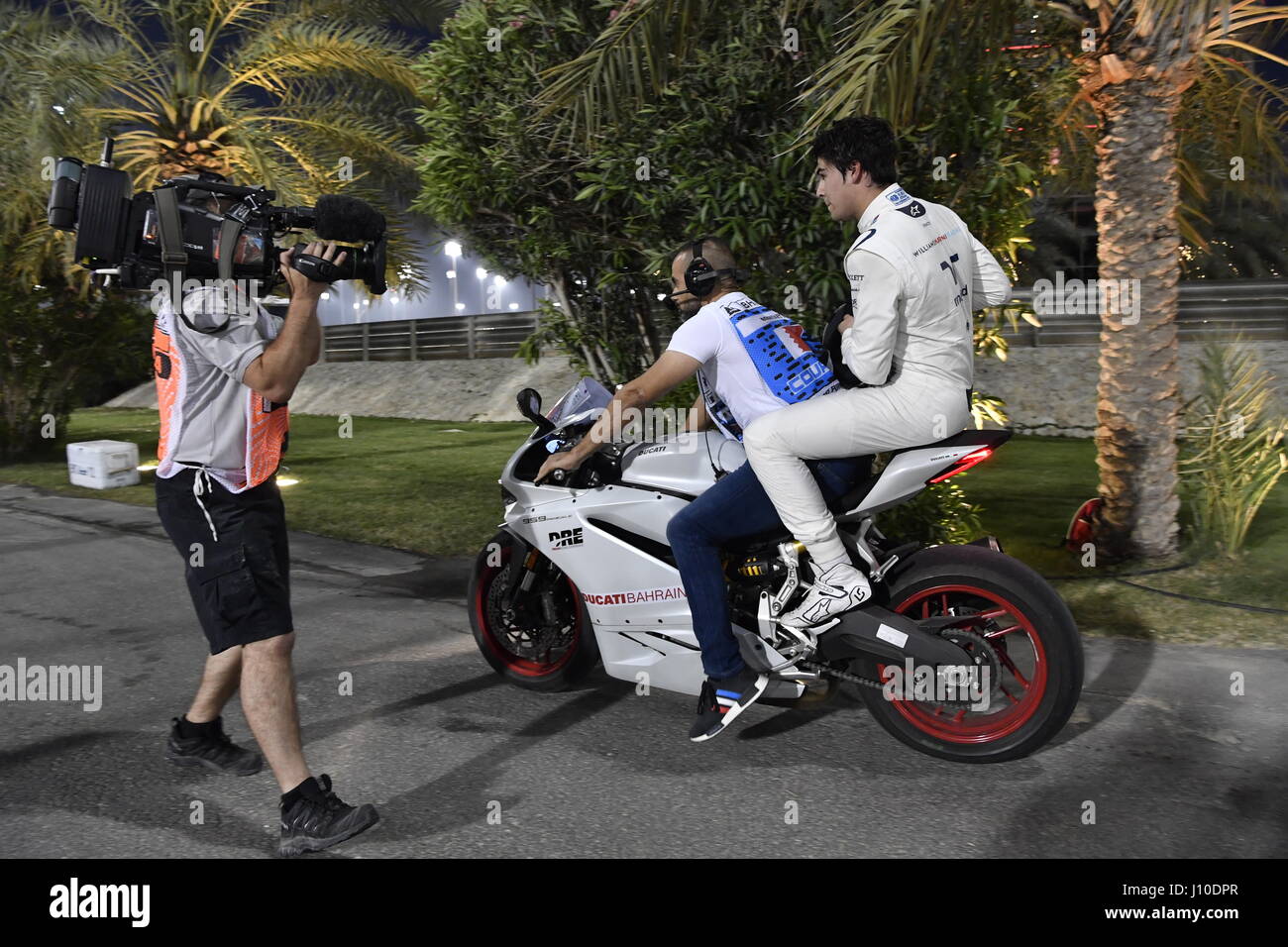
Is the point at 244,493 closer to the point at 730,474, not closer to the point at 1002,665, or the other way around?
the point at 730,474

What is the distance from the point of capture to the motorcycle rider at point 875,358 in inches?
148

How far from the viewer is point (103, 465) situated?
11984 mm

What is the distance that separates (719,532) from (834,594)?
0.47 meters

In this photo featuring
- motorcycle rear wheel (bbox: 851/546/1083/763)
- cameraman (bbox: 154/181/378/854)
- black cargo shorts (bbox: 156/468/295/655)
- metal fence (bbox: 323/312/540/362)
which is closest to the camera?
cameraman (bbox: 154/181/378/854)

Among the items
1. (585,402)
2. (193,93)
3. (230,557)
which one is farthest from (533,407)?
(193,93)

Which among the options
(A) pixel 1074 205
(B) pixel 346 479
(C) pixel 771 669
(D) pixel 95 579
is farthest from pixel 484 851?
(A) pixel 1074 205

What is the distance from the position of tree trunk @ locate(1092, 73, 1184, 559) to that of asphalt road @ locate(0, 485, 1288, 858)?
5.80 feet

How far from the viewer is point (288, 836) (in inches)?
135

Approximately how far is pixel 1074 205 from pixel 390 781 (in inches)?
796

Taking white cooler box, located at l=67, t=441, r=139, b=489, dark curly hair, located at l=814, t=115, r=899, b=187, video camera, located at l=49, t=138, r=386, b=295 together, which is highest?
dark curly hair, located at l=814, t=115, r=899, b=187

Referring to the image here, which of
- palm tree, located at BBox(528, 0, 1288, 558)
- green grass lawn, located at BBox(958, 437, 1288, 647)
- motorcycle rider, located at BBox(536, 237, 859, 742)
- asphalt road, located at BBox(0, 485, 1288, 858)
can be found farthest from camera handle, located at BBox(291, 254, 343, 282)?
green grass lawn, located at BBox(958, 437, 1288, 647)

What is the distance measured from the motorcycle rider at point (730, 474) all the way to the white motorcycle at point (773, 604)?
11 centimetres

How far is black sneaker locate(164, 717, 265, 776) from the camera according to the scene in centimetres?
407

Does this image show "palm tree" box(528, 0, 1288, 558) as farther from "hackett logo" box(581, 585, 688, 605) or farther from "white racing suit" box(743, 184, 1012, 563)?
"hackett logo" box(581, 585, 688, 605)
